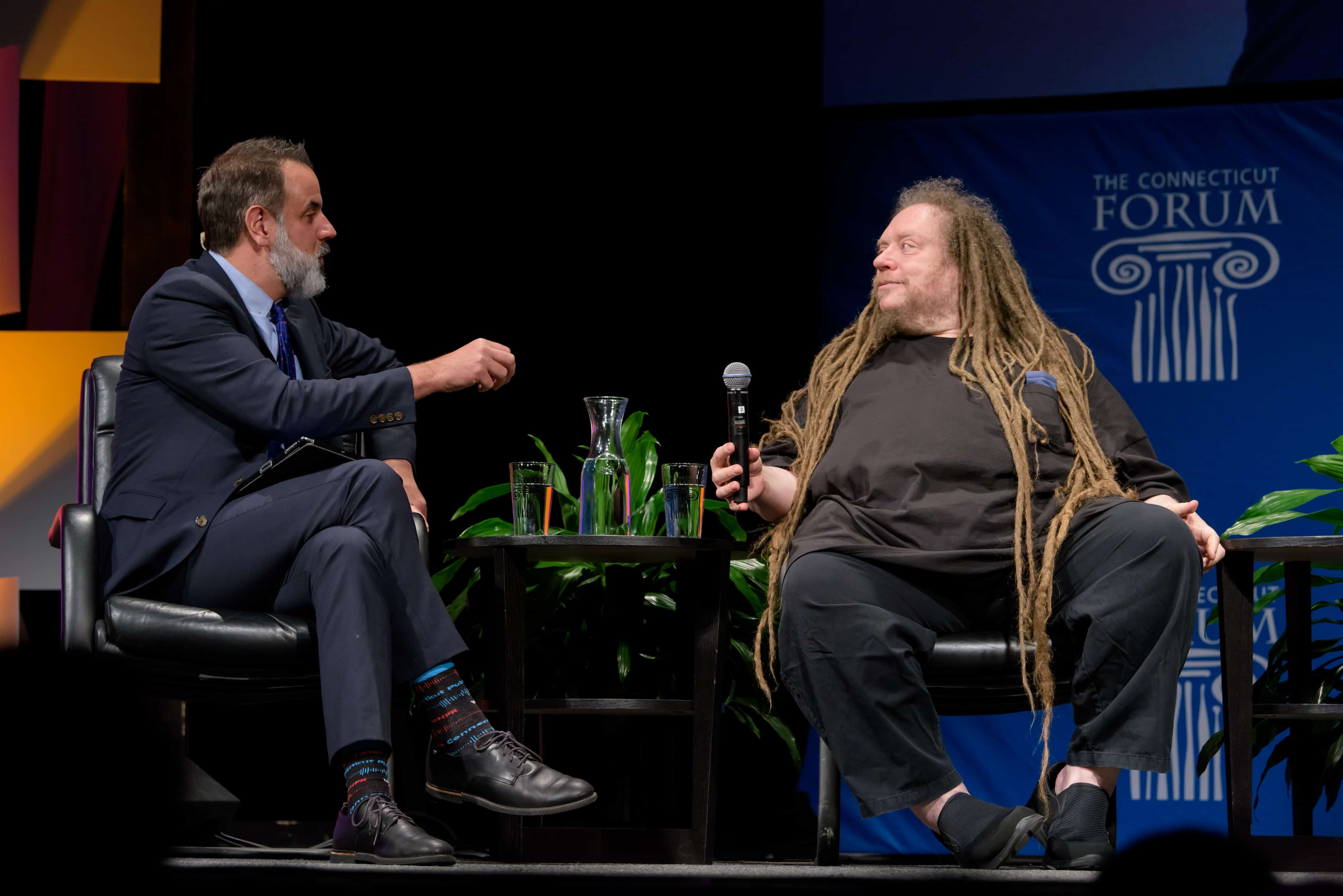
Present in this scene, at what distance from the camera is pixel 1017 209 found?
342 cm

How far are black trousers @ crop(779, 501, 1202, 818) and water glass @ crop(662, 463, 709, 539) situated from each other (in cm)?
29

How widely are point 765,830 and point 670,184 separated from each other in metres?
1.66

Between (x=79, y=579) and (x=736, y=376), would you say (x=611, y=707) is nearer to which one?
(x=736, y=376)

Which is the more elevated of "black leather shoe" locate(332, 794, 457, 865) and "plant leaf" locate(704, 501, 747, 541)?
"plant leaf" locate(704, 501, 747, 541)

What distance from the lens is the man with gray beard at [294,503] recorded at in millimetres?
1810

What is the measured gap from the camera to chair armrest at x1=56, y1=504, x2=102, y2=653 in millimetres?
1980

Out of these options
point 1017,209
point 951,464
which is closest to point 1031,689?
point 951,464

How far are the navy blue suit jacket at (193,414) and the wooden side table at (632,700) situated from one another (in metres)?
0.32

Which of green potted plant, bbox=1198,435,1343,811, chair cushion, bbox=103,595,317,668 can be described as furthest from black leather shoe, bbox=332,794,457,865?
green potted plant, bbox=1198,435,1343,811

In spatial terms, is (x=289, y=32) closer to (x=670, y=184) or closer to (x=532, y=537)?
(x=670, y=184)

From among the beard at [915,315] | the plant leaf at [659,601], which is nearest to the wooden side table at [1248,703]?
the beard at [915,315]

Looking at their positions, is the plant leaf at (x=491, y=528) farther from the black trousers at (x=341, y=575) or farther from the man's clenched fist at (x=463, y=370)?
the black trousers at (x=341, y=575)

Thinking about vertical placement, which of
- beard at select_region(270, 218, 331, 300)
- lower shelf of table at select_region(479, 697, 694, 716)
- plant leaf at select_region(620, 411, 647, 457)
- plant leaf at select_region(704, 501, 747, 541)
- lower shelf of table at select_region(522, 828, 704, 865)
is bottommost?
lower shelf of table at select_region(522, 828, 704, 865)

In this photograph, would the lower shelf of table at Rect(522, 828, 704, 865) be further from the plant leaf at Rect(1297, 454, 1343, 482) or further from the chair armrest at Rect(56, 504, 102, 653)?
Result: the plant leaf at Rect(1297, 454, 1343, 482)
